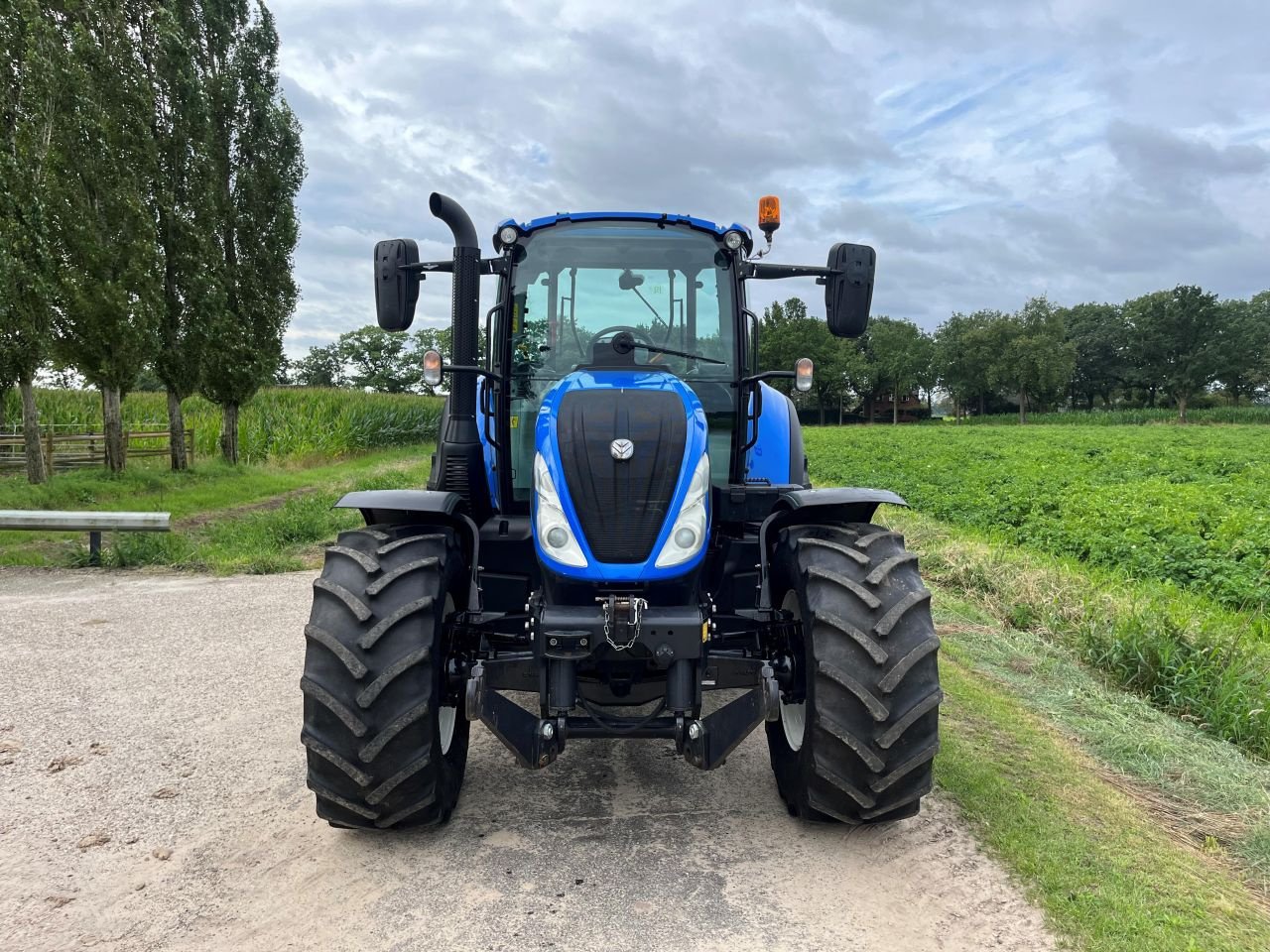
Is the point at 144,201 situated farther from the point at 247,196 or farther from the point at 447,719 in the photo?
the point at 447,719

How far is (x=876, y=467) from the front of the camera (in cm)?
1989

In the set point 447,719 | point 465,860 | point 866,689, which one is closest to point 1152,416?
point 866,689

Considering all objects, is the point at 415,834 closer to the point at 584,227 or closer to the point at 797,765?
the point at 797,765

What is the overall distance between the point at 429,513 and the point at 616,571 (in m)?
0.91

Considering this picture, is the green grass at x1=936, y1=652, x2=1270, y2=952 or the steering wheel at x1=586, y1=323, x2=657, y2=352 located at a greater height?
the steering wheel at x1=586, y1=323, x2=657, y2=352

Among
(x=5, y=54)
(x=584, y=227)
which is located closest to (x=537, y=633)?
(x=584, y=227)

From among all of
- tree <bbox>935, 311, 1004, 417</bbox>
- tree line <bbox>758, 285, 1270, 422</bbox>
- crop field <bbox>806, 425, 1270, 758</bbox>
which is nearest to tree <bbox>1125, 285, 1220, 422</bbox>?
tree line <bbox>758, 285, 1270, 422</bbox>

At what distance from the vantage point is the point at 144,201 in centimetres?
1581

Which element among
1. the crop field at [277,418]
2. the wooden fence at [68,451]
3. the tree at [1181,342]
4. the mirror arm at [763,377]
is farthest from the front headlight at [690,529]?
the tree at [1181,342]

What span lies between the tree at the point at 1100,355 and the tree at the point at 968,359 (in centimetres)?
816

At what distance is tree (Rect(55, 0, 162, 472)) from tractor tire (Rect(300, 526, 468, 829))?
13.2 metres

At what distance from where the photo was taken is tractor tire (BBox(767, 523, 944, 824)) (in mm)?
3082

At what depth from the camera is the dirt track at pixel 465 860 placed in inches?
111

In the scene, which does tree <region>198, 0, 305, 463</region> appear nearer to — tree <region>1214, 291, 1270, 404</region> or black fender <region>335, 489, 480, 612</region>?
black fender <region>335, 489, 480, 612</region>
